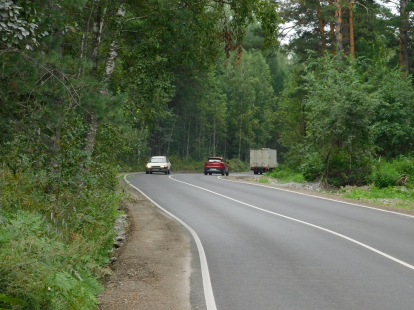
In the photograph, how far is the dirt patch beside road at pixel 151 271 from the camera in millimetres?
7109

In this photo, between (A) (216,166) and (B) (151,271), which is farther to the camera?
(A) (216,166)

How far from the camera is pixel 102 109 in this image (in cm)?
827

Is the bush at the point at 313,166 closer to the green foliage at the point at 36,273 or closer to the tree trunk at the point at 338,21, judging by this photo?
the tree trunk at the point at 338,21

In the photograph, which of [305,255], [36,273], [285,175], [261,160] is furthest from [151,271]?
[261,160]

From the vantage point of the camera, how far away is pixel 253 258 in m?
10.0

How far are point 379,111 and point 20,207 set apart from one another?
26.6 meters

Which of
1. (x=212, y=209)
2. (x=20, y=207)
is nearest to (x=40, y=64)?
(x=20, y=207)

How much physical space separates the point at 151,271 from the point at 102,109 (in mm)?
3026

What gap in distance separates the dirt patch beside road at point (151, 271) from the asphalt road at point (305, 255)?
54 centimetres

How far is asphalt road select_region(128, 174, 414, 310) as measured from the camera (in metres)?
7.16

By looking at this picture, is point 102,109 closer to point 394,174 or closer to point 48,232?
point 48,232

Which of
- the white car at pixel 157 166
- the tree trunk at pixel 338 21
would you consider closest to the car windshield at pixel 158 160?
the white car at pixel 157 166

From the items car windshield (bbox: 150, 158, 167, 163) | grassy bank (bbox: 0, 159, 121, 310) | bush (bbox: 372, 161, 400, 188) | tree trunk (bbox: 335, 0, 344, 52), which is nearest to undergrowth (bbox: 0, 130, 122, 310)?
grassy bank (bbox: 0, 159, 121, 310)

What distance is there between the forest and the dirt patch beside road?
0.40m
